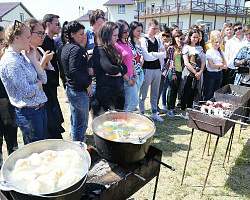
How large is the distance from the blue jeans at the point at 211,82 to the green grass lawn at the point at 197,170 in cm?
124

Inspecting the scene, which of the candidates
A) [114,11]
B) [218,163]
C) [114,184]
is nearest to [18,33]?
[114,184]

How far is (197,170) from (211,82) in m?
2.87

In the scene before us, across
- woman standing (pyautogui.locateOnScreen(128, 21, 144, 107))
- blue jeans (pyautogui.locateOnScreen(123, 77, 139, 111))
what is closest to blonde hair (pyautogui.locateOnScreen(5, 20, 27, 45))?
blue jeans (pyautogui.locateOnScreen(123, 77, 139, 111))

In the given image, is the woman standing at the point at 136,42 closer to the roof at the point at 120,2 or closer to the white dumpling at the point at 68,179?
the white dumpling at the point at 68,179

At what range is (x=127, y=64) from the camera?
12.9 ft

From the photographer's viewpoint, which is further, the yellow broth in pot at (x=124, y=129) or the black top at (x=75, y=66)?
the black top at (x=75, y=66)

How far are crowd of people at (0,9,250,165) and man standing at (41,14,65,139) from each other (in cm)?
2

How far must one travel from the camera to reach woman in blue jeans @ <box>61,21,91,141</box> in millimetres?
2869

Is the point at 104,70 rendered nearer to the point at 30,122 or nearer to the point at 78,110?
the point at 78,110

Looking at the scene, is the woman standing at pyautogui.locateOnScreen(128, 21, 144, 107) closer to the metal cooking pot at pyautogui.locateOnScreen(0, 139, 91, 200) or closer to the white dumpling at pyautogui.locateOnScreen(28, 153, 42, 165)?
the metal cooking pot at pyautogui.locateOnScreen(0, 139, 91, 200)

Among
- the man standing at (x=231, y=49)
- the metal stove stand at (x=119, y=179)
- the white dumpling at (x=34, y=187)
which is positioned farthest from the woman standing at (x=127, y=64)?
the man standing at (x=231, y=49)

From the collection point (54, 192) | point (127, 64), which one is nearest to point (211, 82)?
point (127, 64)

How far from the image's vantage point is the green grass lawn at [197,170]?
2.81m

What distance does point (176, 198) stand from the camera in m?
2.71
